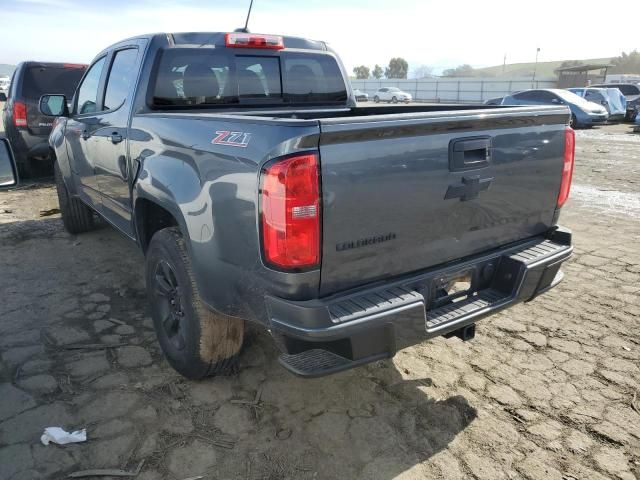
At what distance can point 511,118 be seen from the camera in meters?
2.51

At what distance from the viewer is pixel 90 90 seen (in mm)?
4438

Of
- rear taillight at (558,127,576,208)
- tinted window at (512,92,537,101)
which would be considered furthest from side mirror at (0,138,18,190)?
tinted window at (512,92,537,101)

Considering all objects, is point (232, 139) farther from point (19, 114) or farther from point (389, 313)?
point (19, 114)

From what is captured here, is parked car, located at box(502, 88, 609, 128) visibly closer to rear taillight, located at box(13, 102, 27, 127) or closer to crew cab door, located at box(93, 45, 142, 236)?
rear taillight, located at box(13, 102, 27, 127)

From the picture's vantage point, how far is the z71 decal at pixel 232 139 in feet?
6.96

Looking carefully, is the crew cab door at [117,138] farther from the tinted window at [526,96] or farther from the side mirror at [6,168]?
the tinted window at [526,96]

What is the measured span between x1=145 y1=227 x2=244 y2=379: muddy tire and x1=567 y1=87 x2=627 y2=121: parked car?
21650 mm

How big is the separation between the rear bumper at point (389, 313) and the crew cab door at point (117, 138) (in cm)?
191

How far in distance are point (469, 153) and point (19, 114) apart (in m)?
7.56

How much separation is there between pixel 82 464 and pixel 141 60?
2.52m

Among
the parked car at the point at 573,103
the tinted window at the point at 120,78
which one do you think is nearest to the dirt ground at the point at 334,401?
the tinted window at the point at 120,78

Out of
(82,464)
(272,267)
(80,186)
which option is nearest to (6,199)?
(80,186)

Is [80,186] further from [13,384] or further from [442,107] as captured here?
[442,107]

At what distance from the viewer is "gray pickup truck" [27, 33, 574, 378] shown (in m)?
2.01
